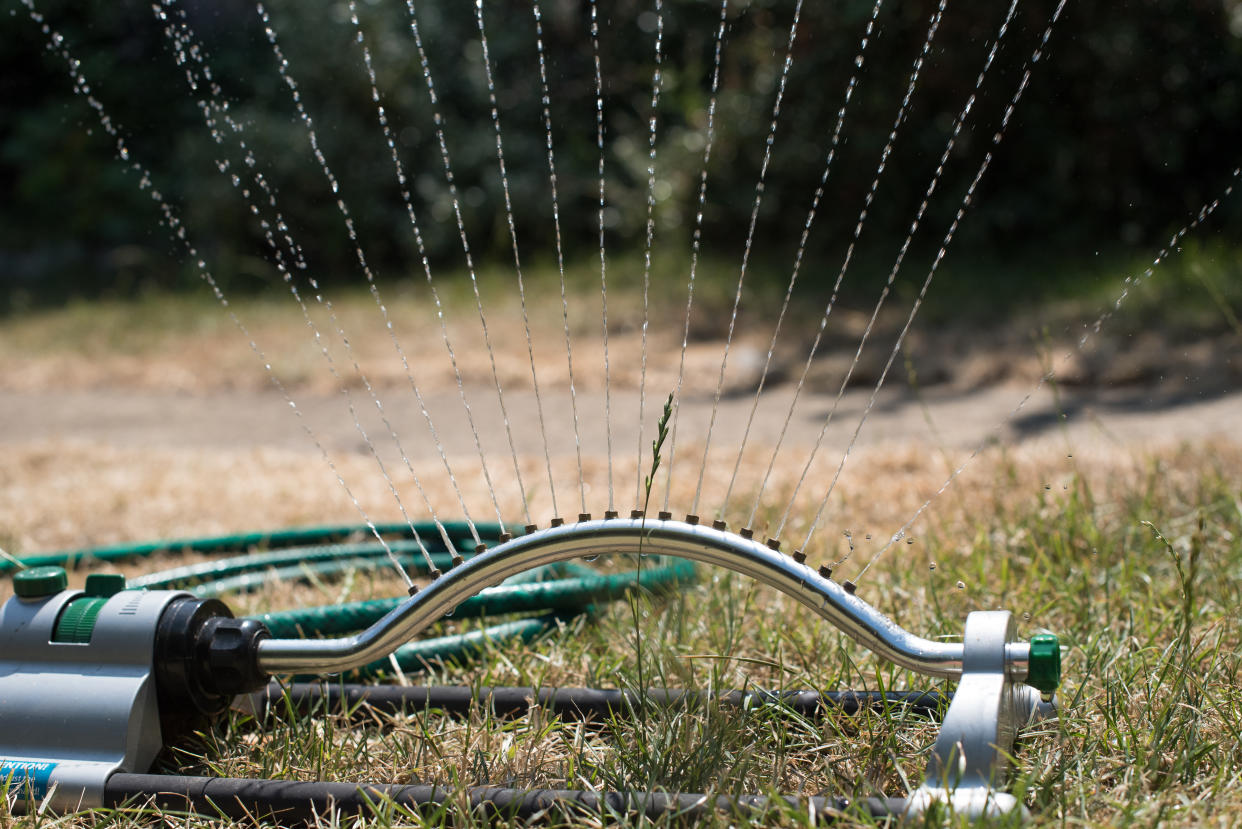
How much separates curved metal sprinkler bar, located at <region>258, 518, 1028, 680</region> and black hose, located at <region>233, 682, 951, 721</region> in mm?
194

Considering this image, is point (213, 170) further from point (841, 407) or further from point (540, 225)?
point (841, 407)

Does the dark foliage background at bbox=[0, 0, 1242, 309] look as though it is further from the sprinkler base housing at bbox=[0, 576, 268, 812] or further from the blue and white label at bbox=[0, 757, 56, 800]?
the blue and white label at bbox=[0, 757, 56, 800]

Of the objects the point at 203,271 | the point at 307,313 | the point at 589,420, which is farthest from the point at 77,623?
the point at 307,313

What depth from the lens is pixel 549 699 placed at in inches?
62.3

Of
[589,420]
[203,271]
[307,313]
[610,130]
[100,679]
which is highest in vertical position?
[610,130]

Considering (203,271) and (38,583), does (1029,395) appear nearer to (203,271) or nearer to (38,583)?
(203,271)

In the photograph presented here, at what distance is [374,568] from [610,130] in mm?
5576

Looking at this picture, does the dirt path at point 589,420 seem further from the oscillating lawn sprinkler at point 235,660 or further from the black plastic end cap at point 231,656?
the black plastic end cap at point 231,656

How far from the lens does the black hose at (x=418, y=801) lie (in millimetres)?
1225

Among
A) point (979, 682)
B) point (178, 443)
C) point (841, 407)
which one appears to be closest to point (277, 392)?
point (178, 443)

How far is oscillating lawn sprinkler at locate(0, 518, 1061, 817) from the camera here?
3.99 feet

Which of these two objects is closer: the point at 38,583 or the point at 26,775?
the point at 26,775

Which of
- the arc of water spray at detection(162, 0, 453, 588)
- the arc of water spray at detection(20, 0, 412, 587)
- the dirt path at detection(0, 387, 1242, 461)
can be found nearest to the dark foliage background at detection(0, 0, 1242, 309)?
the arc of water spray at detection(20, 0, 412, 587)

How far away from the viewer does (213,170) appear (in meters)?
7.32
